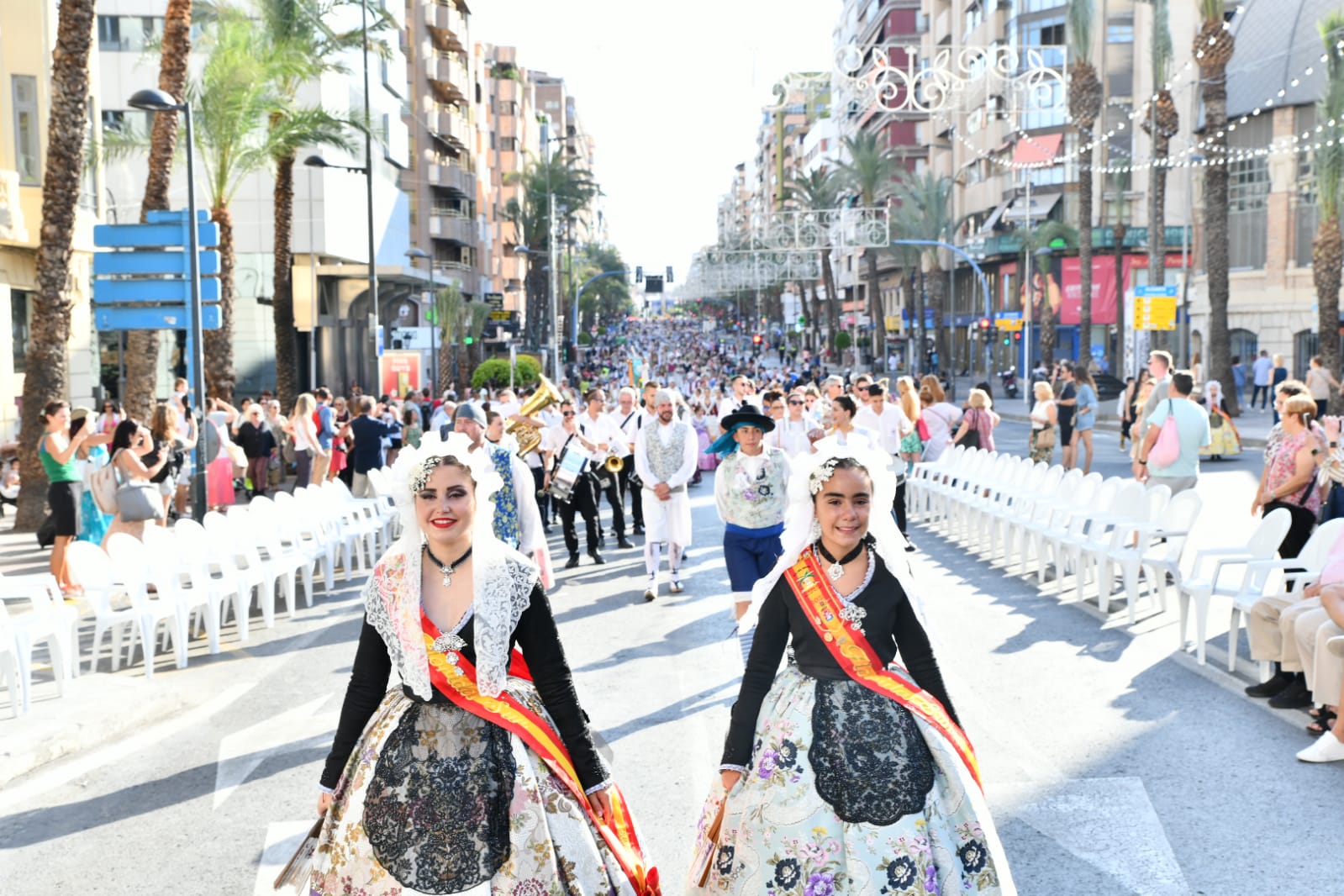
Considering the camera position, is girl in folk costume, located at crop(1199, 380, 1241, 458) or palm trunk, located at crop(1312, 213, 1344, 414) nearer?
girl in folk costume, located at crop(1199, 380, 1241, 458)

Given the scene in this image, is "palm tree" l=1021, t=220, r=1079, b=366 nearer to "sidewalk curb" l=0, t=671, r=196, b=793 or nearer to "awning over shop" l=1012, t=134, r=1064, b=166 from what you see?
"awning over shop" l=1012, t=134, r=1064, b=166

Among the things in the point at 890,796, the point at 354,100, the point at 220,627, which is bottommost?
the point at 220,627

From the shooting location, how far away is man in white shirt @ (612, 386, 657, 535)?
16219 millimetres

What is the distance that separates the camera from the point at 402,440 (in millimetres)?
22266

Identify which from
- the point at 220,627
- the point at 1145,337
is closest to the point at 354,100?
the point at 1145,337

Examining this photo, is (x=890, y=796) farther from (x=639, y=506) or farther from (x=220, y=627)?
(x=639, y=506)

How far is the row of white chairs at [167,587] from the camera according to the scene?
30.5 ft

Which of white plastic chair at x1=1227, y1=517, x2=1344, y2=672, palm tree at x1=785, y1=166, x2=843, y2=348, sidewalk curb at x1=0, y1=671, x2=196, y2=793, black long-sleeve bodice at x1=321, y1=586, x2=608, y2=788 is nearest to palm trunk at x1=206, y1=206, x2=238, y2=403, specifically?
sidewalk curb at x1=0, y1=671, x2=196, y2=793

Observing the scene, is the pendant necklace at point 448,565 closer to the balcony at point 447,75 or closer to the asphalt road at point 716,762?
the asphalt road at point 716,762

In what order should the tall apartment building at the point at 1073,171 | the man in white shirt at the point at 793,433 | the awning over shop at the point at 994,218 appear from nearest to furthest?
the man in white shirt at the point at 793,433, the tall apartment building at the point at 1073,171, the awning over shop at the point at 994,218

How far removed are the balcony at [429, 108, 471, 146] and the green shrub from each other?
23.4m

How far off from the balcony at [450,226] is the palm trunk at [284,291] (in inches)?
1469

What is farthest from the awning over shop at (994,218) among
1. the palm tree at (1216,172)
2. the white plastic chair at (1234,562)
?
the white plastic chair at (1234,562)

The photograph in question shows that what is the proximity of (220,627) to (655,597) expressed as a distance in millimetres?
3652
